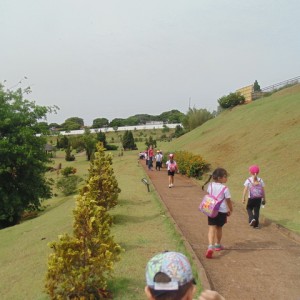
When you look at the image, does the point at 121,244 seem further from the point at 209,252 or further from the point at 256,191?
the point at 256,191

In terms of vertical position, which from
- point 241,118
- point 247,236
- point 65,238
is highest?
point 241,118

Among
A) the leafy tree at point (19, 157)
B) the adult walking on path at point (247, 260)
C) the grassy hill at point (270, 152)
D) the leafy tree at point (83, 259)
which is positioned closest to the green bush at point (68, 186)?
the leafy tree at point (19, 157)

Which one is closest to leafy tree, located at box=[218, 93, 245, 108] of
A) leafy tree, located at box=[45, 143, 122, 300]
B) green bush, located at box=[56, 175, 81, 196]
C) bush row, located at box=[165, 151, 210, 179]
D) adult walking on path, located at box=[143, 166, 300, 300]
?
bush row, located at box=[165, 151, 210, 179]

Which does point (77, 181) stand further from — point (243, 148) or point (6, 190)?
point (243, 148)

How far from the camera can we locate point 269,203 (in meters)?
11.6

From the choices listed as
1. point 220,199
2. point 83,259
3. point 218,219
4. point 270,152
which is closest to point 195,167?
point 270,152

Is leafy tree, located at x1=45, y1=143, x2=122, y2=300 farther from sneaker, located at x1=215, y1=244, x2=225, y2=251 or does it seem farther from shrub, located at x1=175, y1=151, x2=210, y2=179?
shrub, located at x1=175, y1=151, x2=210, y2=179

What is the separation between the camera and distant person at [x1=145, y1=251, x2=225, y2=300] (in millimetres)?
2049

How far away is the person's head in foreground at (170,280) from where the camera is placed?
2049 millimetres

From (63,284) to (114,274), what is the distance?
1.04 meters

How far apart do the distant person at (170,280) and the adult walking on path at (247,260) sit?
117 inches

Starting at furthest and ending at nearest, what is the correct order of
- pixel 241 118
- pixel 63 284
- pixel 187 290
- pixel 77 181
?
pixel 241 118
pixel 77 181
pixel 63 284
pixel 187 290

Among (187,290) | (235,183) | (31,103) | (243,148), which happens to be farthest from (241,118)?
(187,290)

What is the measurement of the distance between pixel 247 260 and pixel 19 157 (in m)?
11.0
